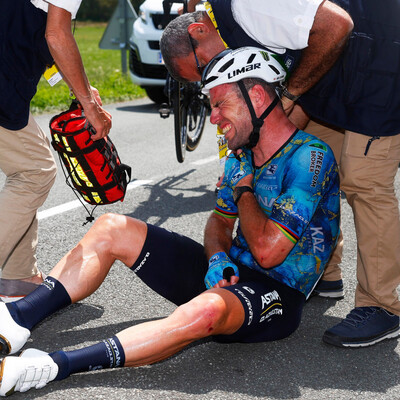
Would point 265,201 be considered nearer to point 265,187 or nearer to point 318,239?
point 265,187

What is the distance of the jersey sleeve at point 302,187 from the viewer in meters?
3.36

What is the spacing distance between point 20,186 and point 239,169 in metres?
1.23

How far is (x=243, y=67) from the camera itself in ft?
11.2

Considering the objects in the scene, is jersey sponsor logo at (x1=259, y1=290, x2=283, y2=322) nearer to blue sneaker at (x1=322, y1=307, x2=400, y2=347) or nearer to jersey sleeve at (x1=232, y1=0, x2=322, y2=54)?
blue sneaker at (x1=322, y1=307, x2=400, y2=347)

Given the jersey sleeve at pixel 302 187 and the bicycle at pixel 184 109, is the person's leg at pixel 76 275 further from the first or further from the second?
the bicycle at pixel 184 109

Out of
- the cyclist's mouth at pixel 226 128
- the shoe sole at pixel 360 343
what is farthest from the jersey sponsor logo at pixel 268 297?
the cyclist's mouth at pixel 226 128

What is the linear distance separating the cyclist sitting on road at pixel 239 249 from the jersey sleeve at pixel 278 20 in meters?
0.16

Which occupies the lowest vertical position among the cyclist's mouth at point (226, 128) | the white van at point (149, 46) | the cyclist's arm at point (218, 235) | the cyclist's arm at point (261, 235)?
the white van at point (149, 46)

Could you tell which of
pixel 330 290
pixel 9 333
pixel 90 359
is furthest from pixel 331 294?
pixel 9 333

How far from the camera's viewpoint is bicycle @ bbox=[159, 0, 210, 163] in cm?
729

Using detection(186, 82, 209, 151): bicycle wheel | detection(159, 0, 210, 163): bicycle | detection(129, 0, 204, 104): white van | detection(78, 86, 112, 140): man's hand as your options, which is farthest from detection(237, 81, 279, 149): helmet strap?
detection(129, 0, 204, 104): white van

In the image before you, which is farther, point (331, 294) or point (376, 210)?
point (331, 294)

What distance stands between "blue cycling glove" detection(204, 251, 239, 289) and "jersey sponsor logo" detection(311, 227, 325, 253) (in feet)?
1.28

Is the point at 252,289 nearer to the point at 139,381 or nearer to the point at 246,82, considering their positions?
the point at 139,381
